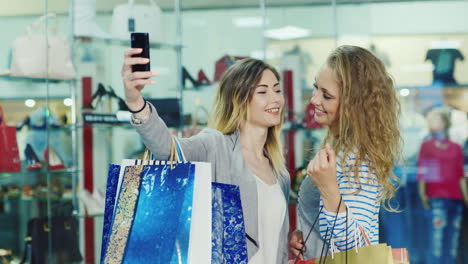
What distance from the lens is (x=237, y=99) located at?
8.59ft

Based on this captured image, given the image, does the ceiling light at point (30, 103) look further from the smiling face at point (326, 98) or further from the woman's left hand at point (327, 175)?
the woman's left hand at point (327, 175)

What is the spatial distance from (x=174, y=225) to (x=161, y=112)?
334 cm

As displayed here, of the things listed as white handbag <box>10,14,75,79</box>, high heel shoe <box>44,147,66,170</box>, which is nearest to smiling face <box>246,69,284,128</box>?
white handbag <box>10,14,75,79</box>

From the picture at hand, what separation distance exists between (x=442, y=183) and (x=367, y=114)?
4.74 metres

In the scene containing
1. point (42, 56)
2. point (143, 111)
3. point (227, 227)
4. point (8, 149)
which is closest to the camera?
point (143, 111)

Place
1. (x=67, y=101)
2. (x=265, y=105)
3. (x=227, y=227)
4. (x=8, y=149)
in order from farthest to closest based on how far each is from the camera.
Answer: (x=67, y=101)
(x=8, y=149)
(x=265, y=105)
(x=227, y=227)

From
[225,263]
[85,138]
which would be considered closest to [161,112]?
[85,138]

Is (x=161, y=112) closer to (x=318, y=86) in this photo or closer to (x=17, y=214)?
(x=17, y=214)

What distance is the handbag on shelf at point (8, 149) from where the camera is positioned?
169 inches

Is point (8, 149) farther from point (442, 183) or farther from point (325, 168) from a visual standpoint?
point (442, 183)

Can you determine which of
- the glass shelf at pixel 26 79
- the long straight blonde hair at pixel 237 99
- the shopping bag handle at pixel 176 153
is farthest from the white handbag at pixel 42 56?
the shopping bag handle at pixel 176 153

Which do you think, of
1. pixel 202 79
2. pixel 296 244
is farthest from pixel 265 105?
pixel 202 79

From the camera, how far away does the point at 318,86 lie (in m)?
2.18

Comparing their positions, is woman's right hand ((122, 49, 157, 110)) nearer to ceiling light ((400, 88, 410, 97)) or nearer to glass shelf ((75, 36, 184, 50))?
glass shelf ((75, 36, 184, 50))
